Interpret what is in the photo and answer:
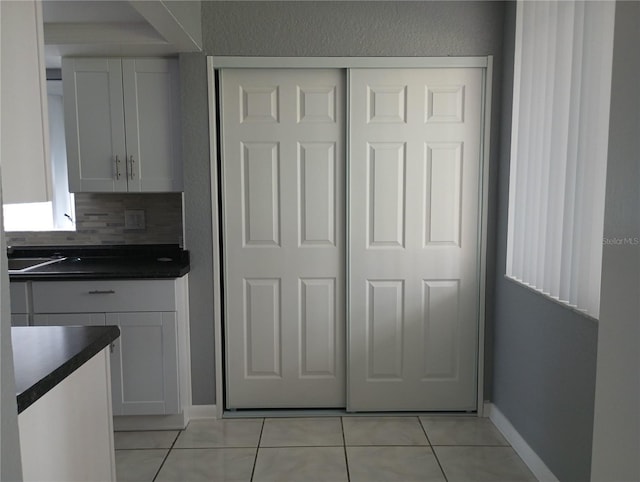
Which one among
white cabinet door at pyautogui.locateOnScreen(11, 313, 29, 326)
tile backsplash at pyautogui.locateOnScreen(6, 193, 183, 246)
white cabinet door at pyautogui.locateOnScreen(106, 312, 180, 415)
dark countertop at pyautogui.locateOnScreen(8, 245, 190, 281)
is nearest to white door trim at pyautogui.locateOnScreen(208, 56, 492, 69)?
tile backsplash at pyautogui.locateOnScreen(6, 193, 183, 246)

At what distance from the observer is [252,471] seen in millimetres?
2475

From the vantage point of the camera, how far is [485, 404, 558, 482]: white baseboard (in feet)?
7.67

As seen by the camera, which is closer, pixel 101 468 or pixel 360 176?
pixel 101 468

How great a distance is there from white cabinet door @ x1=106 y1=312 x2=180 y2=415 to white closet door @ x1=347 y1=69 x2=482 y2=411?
1031 mm

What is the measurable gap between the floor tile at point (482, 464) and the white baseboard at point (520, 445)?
29 millimetres

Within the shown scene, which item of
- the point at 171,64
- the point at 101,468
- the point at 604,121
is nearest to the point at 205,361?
the point at 101,468

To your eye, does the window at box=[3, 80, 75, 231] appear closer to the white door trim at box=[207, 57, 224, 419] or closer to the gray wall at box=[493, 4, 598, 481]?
the white door trim at box=[207, 57, 224, 419]

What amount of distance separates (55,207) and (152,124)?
1091 millimetres

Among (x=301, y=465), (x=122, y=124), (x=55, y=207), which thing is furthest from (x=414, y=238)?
(x=55, y=207)

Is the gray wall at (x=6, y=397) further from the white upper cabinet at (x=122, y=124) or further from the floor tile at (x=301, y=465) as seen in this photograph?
the white upper cabinet at (x=122, y=124)

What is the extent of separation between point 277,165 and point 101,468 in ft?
6.00

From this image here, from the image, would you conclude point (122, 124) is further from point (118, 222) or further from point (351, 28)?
point (351, 28)

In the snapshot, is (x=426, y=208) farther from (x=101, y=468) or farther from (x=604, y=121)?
(x=101, y=468)

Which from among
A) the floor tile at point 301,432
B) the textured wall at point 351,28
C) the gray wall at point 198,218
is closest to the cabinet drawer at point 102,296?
the gray wall at point 198,218
